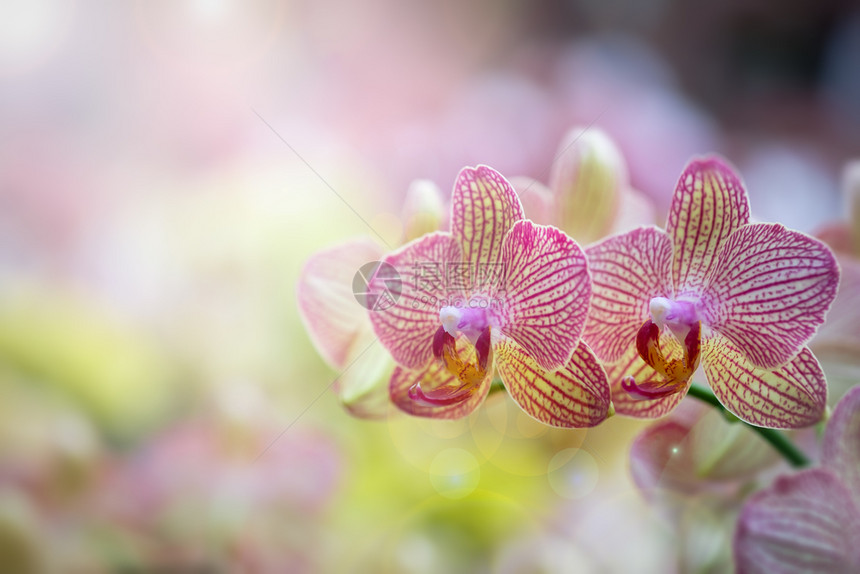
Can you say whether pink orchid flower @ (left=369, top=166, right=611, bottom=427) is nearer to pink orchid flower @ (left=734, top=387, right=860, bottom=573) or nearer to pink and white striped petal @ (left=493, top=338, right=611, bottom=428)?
pink and white striped petal @ (left=493, top=338, right=611, bottom=428)

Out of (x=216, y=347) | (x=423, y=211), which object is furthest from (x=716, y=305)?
(x=216, y=347)

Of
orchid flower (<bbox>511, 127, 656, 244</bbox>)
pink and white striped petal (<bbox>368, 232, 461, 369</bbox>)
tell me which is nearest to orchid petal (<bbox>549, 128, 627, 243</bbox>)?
orchid flower (<bbox>511, 127, 656, 244</bbox>)

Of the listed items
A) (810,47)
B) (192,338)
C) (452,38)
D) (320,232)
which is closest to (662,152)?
(320,232)

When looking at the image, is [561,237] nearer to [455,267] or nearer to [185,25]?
[455,267]

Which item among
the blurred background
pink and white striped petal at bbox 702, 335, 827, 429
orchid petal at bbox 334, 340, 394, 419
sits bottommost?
the blurred background

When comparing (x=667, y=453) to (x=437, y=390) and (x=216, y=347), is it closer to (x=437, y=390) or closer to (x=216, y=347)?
(x=437, y=390)

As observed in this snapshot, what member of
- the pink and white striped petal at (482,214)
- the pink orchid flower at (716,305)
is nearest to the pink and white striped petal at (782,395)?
the pink orchid flower at (716,305)

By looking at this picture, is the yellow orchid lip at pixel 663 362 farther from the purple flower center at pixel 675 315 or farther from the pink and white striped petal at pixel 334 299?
the pink and white striped petal at pixel 334 299
